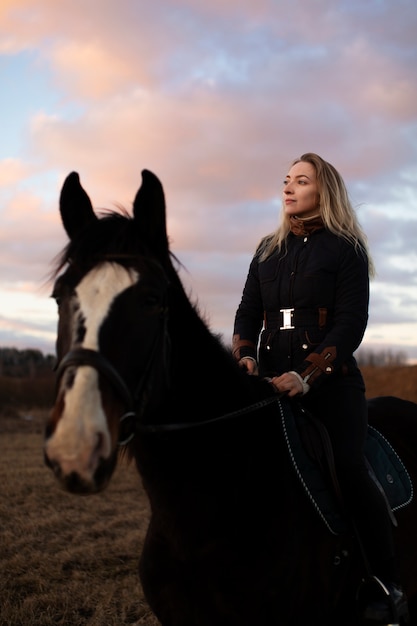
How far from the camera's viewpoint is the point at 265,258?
12.6 ft

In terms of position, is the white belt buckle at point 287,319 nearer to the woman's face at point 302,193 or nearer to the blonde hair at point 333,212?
the blonde hair at point 333,212

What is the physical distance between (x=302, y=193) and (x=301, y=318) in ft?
2.61

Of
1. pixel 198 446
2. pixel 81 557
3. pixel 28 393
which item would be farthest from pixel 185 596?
pixel 28 393

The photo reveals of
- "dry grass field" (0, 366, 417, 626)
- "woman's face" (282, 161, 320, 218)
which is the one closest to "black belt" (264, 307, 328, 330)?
"woman's face" (282, 161, 320, 218)

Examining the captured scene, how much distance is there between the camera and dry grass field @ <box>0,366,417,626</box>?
5523 millimetres

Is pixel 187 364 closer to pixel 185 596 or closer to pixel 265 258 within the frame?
pixel 185 596

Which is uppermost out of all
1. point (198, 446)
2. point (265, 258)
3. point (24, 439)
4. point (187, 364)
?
point (265, 258)

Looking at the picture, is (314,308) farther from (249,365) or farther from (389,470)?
(389,470)

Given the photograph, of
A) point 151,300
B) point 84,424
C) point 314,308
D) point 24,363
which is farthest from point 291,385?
point 24,363

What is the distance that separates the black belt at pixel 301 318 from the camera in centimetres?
346

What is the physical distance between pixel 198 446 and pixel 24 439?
18.2 metres

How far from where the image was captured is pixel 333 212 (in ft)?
12.0

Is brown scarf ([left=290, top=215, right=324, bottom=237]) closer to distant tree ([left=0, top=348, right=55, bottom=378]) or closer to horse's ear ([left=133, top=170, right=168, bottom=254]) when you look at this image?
horse's ear ([left=133, top=170, right=168, bottom=254])

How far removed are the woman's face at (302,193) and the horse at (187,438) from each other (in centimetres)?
115
